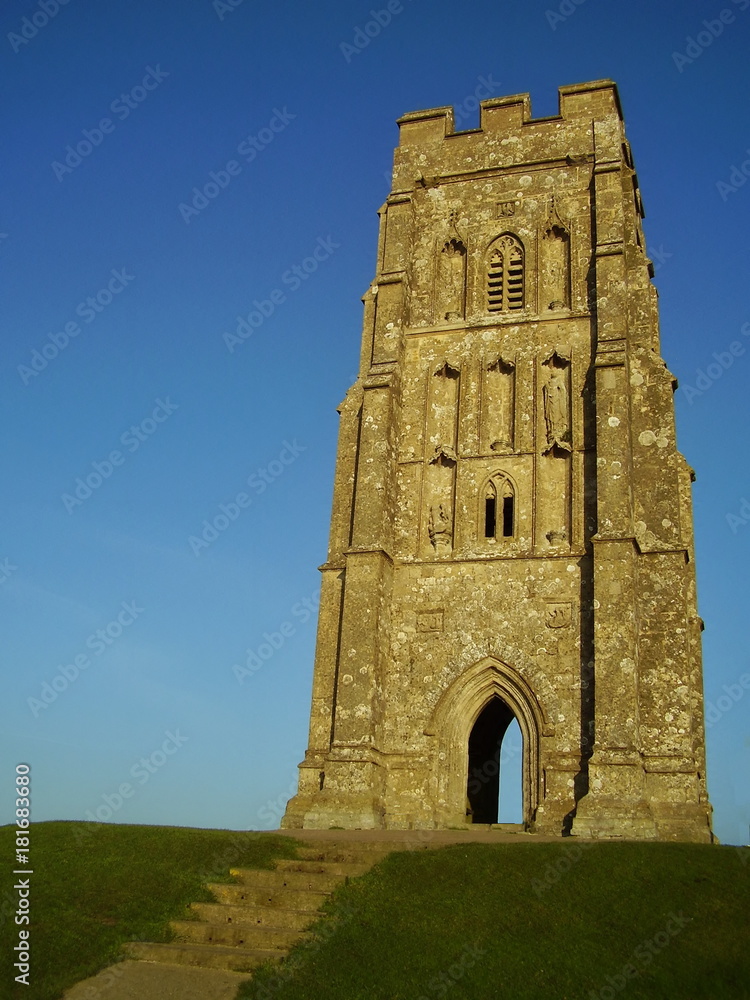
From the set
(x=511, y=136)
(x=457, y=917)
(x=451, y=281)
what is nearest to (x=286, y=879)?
(x=457, y=917)

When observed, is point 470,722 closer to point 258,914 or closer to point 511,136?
point 258,914

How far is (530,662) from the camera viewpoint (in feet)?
71.9

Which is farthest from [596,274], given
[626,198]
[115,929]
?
[115,929]

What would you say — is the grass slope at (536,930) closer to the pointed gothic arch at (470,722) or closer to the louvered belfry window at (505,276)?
the pointed gothic arch at (470,722)

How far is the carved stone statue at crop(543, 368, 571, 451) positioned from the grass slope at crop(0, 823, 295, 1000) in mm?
11637

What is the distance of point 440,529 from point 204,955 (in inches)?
501

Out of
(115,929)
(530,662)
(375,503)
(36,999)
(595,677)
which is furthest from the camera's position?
(375,503)

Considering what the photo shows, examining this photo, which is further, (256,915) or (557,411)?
(557,411)

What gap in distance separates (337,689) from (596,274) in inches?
483

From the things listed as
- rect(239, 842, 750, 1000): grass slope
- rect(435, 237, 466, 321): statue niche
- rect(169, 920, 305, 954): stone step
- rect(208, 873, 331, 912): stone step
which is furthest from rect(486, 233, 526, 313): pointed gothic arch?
rect(169, 920, 305, 954): stone step

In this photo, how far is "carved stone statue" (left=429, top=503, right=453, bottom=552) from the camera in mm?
23906

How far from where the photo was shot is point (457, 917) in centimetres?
1343

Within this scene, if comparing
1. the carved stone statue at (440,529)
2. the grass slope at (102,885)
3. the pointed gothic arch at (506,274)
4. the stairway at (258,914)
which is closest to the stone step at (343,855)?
the stairway at (258,914)

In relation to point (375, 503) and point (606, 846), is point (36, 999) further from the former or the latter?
point (375, 503)
